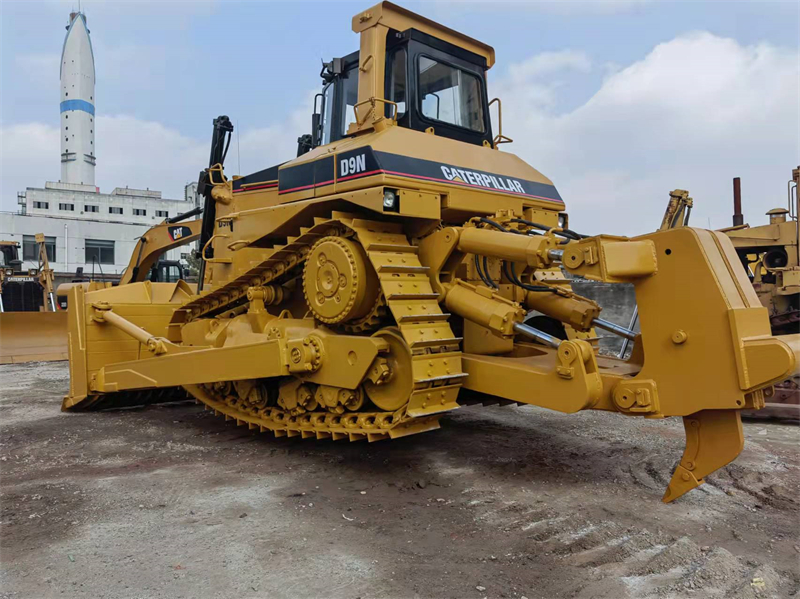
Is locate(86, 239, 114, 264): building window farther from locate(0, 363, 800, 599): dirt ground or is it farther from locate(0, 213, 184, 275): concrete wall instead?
locate(0, 363, 800, 599): dirt ground

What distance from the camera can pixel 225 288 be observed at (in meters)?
6.32

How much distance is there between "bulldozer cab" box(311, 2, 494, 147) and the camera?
5.36 metres

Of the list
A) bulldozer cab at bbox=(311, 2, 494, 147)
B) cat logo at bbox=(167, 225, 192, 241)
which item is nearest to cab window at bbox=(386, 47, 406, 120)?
bulldozer cab at bbox=(311, 2, 494, 147)

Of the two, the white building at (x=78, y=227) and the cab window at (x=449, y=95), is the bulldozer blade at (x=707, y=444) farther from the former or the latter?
the white building at (x=78, y=227)

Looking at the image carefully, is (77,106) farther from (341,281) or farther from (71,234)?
(341,281)

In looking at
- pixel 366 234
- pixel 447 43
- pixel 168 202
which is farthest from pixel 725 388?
pixel 168 202

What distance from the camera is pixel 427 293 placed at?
15.2ft

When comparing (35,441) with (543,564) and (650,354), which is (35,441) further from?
(650,354)

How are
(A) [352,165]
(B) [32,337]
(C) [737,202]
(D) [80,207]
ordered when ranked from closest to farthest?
(A) [352,165]
(B) [32,337]
(C) [737,202]
(D) [80,207]

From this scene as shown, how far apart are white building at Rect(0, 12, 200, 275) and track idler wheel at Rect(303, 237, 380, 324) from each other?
32170mm

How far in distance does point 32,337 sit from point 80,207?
37724 millimetres

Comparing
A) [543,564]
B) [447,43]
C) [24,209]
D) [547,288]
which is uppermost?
[24,209]

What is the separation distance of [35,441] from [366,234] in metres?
4.02

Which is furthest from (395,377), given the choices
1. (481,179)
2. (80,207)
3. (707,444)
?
(80,207)
